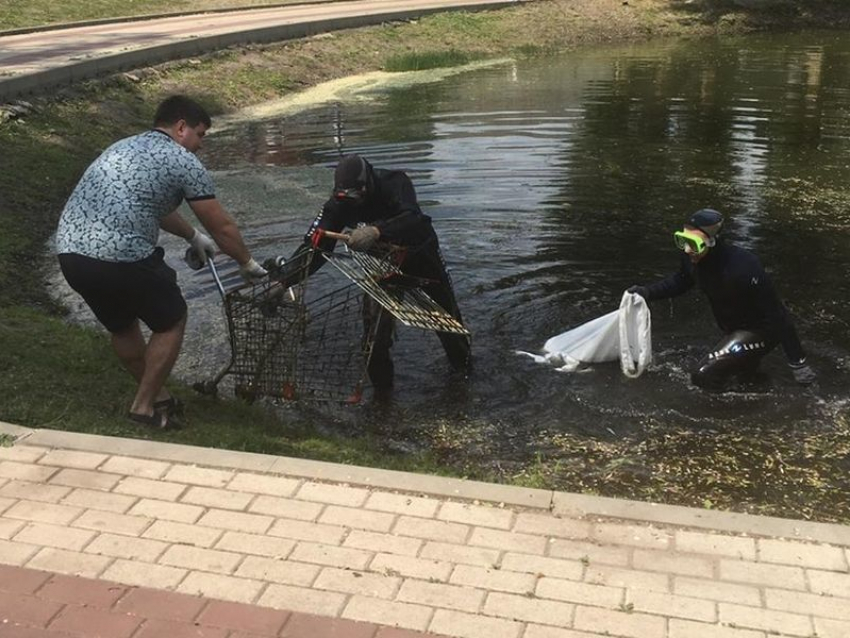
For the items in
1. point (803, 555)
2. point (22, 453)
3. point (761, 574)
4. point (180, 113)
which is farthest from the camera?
point (180, 113)

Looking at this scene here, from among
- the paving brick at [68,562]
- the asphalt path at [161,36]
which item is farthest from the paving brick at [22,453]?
the asphalt path at [161,36]

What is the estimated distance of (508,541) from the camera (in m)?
3.90

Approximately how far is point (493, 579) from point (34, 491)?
223 cm

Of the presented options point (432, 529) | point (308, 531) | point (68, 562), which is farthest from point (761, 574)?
point (68, 562)

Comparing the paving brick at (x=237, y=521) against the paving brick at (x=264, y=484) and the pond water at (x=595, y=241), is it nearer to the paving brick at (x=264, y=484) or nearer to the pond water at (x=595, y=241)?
the paving brick at (x=264, y=484)

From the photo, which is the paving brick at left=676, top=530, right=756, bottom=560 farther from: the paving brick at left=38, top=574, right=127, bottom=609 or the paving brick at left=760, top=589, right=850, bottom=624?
the paving brick at left=38, top=574, right=127, bottom=609

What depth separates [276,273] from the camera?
591 cm

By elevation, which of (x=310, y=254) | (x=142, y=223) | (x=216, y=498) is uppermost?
(x=142, y=223)

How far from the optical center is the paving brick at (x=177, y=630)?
3303 mm

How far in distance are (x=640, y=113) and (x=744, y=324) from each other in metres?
12.3

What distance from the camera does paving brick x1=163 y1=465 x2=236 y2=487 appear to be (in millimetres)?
4398

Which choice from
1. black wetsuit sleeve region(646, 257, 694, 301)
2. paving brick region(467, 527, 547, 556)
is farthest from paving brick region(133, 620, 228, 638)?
black wetsuit sleeve region(646, 257, 694, 301)

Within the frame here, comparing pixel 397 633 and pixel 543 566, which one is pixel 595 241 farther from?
pixel 397 633

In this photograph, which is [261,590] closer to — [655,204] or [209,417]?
[209,417]
